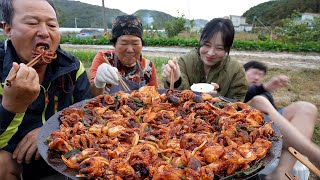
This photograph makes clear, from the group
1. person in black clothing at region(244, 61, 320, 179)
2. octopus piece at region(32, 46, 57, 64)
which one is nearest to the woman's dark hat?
octopus piece at region(32, 46, 57, 64)

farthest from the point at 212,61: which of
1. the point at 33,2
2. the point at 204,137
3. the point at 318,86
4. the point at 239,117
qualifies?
the point at 318,86

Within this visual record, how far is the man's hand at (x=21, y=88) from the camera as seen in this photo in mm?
2123

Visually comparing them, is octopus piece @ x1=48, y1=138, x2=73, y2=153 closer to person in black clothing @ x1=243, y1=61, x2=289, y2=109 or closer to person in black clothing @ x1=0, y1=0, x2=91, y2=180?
person in black clothing @ x1=0, y1=0, x2=91, y2=180

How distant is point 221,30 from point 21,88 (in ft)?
9.36

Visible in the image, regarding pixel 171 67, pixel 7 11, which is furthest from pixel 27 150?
pixel 171 67

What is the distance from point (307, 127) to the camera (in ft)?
11.1

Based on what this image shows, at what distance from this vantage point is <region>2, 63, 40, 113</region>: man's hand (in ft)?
6.97

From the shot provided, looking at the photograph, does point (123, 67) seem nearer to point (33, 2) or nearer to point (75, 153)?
point (33, 2)

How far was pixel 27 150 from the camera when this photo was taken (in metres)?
2.61

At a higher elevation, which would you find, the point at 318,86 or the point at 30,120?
the point at 30,120

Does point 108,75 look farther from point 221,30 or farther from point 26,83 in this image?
point 221,30

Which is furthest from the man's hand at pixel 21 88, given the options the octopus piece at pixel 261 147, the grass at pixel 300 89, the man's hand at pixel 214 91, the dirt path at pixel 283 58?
the dirt path at pixel 283 58

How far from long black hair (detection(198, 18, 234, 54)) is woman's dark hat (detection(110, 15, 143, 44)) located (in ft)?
3.48

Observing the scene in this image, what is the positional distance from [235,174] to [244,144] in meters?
0.44
